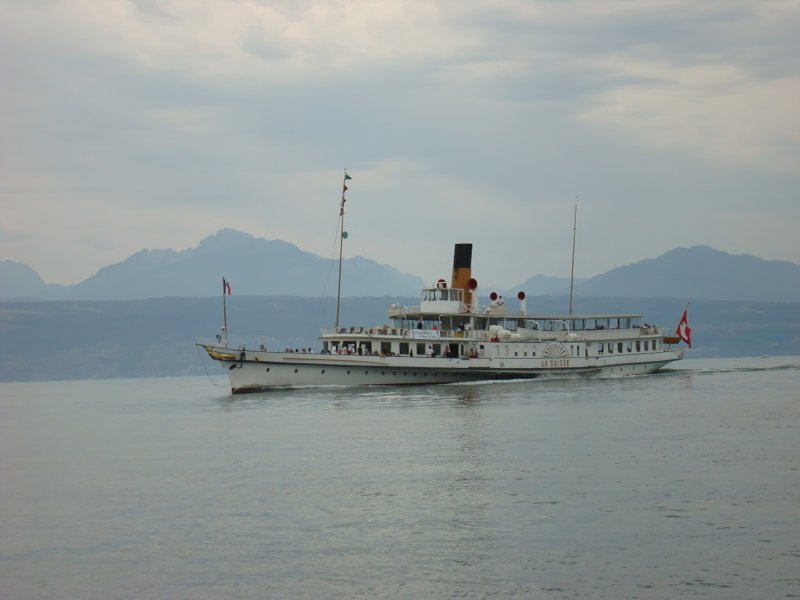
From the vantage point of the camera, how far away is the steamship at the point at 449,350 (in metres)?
86.2

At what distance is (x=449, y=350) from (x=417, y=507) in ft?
179

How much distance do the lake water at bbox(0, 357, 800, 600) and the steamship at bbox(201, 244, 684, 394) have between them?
15150 mm

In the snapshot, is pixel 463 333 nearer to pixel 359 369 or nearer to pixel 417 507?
pixel 359 369

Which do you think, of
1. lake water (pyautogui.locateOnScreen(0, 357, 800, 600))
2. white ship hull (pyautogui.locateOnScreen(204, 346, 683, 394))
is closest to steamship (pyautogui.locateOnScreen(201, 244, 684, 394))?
white ship hull (pyautogui.locateOnScreen(204, 346, 683, 394))

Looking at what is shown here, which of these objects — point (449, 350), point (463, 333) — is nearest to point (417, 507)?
point (449, 350)

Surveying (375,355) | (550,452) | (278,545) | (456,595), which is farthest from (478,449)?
(375,355)

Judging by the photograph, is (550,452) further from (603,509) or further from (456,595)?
(456,595)

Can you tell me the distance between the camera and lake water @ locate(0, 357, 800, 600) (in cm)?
2848

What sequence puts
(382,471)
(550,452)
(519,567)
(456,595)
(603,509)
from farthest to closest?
(550,452)
(382,471)
(603,509)
(519,567)
(456,595)

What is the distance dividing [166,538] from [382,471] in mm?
13629

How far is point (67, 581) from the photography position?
96.3 ft

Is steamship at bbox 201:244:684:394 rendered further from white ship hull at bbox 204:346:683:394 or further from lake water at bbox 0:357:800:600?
lake water at bbox 0:357:800:600

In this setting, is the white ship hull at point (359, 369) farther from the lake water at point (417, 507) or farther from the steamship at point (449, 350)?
the lake water at point (417, 507)

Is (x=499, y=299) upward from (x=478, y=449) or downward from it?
upward
